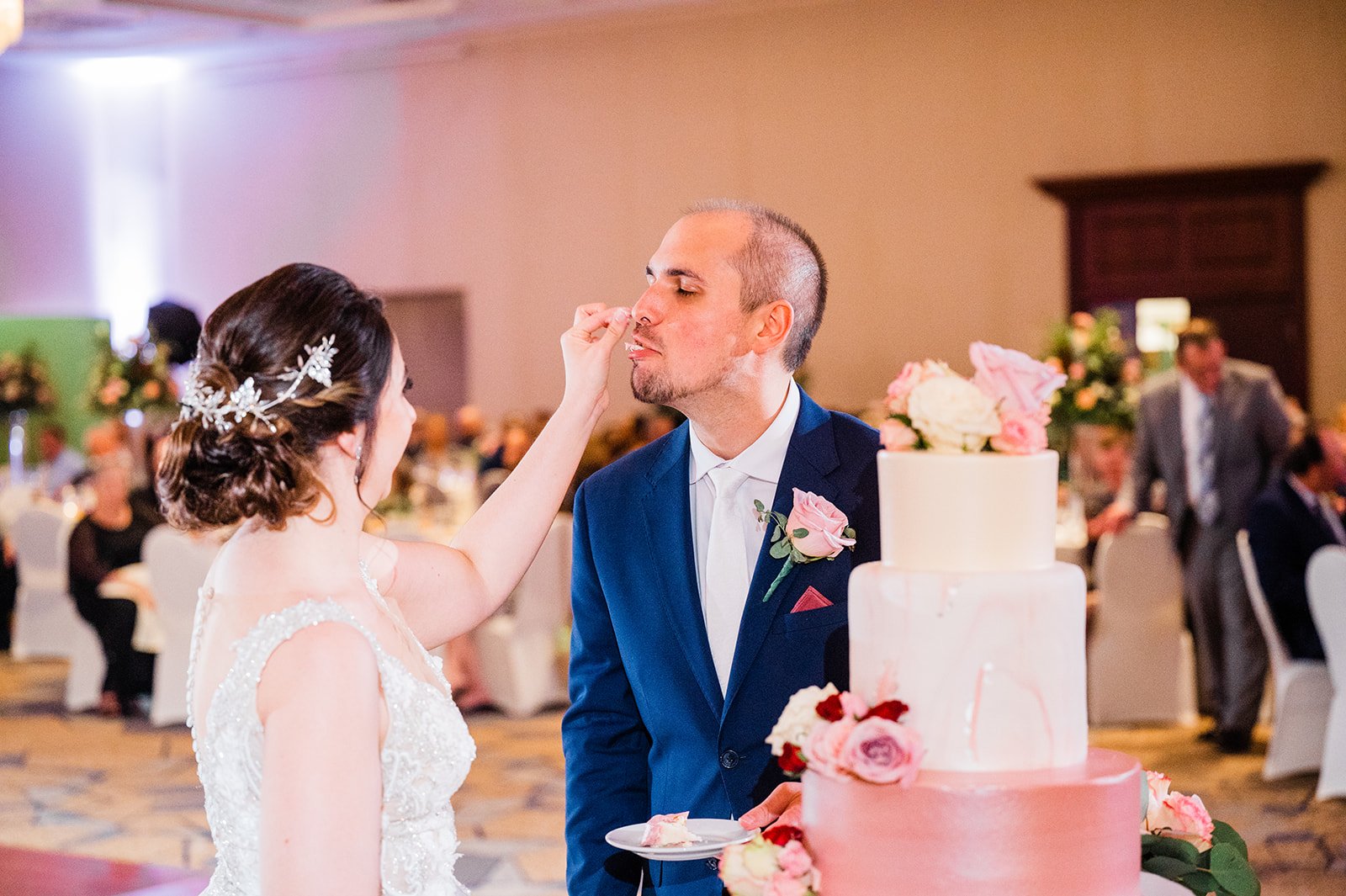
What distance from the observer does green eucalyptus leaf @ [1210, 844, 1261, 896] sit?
194 cm

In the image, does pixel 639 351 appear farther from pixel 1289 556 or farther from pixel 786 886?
pixel 1289 556

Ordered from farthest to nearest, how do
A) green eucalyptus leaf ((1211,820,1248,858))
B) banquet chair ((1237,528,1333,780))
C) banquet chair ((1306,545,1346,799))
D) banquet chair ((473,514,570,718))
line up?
1. banquet chair ((473,514,570,718))
2. banquet chair ((1237,528,1333,780))
3. banquet chair ((1306,545,1346,799))
4. green eucalyptus leaf ((1211,820,1248,858))

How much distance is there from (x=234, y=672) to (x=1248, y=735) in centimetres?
633

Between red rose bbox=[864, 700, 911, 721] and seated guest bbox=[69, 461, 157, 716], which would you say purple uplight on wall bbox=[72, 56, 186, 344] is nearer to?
seated guest bbox=[69, 461, 157, 716]

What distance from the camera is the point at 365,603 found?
189 centimetres

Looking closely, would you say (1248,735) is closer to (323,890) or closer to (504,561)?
(504,561)

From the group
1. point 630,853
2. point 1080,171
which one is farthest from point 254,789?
→ point 1080,171

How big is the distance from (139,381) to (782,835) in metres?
11.3

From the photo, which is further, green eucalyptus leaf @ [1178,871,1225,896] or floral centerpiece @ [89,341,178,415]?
floral centerpiece @ [89,341,178,415]

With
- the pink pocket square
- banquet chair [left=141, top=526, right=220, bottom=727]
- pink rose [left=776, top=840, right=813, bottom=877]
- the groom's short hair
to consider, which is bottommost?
banquet chair [left=141, top=526, right=220, bottom=727]

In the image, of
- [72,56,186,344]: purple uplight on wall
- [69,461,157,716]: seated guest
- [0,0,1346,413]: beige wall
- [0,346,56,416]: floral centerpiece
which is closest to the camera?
[69,461,157,716]: seated guest

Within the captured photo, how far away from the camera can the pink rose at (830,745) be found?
1.71 meters

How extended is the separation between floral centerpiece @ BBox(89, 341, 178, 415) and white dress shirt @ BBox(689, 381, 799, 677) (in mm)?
10129

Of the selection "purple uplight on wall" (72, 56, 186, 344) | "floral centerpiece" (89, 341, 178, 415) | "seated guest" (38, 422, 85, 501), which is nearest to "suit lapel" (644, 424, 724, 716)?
"floral centerpiece" (89, 341, 178, 415)
